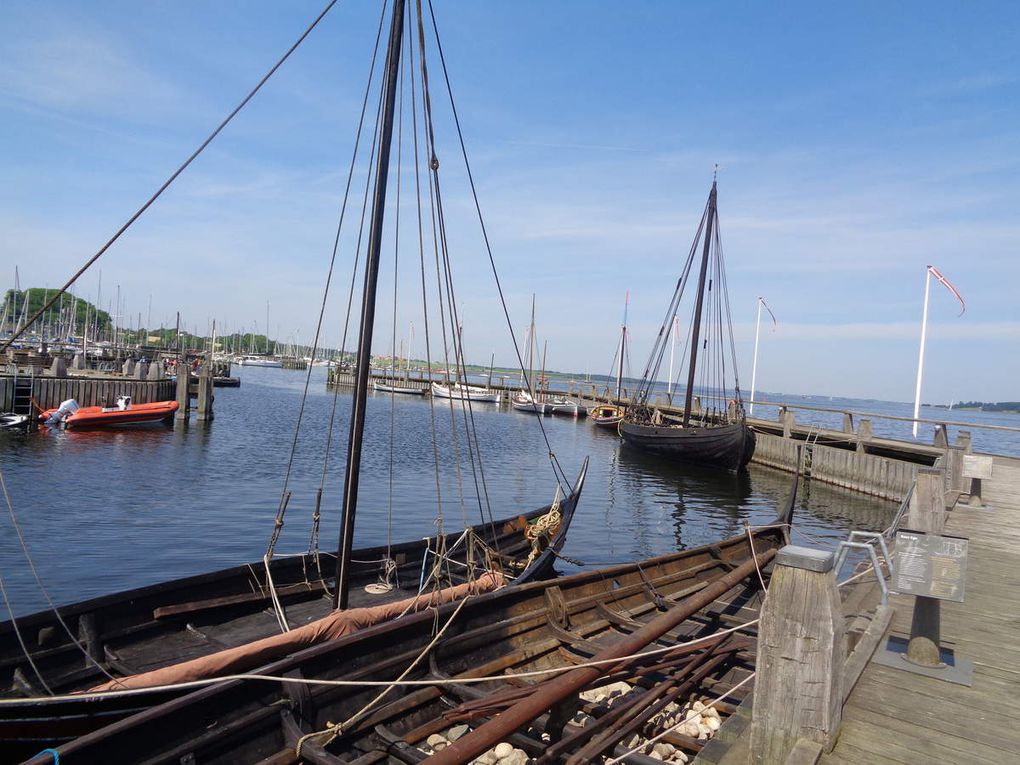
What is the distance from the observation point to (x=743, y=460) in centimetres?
3153

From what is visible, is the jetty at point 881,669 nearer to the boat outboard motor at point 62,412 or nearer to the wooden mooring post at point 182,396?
the boat outboard motor at point 62,412

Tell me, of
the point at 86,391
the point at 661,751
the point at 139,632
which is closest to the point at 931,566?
the point at 661,751

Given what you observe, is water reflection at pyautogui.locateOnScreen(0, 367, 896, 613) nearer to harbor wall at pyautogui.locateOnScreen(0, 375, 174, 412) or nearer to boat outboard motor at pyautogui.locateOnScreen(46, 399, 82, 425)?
boat outboard motor at pyautogui.locateOnScreen(46, 399, 82, 425)

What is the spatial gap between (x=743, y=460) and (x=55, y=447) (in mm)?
30204

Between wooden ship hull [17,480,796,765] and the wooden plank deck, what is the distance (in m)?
1.32

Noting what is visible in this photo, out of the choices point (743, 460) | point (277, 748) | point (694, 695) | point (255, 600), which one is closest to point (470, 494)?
point (743, 460)

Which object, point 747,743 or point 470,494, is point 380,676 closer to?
point 747,743

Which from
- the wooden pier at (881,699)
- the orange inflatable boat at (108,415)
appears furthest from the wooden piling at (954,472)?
the orange inflatable boat at (108,415)

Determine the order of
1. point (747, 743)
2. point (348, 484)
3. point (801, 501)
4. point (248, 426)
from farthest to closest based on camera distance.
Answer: point (248, 426) < point (801, 501) < point (348, 484) < point (747, 743)

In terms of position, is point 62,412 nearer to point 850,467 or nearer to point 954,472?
point 850,467

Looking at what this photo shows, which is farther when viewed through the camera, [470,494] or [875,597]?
[470,494]

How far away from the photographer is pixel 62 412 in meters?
33.5

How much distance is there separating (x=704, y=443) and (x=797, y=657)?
30098 millimetres

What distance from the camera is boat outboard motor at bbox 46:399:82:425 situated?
33.2m
